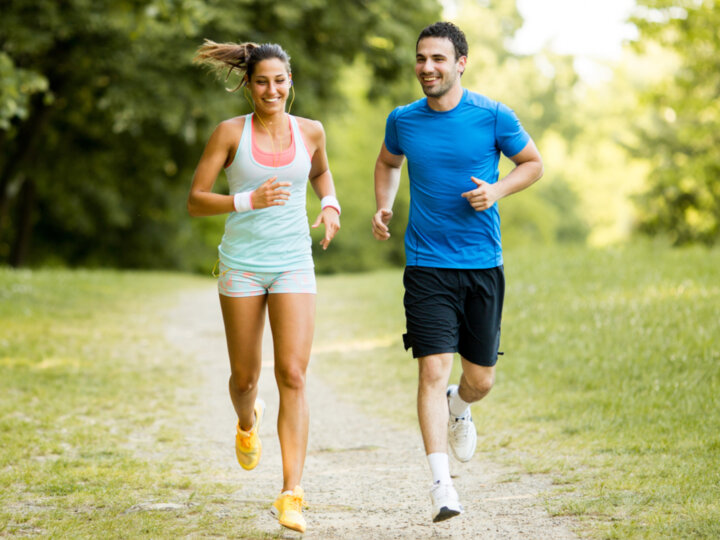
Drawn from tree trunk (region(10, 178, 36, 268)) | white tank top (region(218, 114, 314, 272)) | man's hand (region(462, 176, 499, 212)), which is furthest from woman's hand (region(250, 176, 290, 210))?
tree trunk (region(10, 178, 36, 268))

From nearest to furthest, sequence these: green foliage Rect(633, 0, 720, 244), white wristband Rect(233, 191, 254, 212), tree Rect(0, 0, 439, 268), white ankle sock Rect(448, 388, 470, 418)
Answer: white wristband Rect(233, 191, 254, 212)
white ankle sock Rect(448, 388, 470, 418)
tree Rect(0, 0, 439, 268)
green foliage Rect(633, 0, 720, 244)

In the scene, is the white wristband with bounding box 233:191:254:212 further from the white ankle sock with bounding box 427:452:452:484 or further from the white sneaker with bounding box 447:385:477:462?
the white sneaker with bounding box 447:385:477:462

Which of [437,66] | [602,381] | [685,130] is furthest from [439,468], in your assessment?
[685,130]

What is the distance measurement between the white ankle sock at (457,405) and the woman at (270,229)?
1206mm

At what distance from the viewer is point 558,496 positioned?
5.39 metres

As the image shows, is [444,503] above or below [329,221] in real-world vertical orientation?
below

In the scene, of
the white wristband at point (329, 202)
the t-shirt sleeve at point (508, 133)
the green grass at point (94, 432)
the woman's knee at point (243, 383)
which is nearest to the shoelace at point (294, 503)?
the green grass at point (94, 432)

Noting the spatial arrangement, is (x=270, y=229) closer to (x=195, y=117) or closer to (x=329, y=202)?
(x=329, y=202)

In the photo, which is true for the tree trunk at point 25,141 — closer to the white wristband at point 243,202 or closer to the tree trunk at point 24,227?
the tree trunk at point 24,227

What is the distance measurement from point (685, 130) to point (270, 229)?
76.8 feet

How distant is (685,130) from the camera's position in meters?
26.0

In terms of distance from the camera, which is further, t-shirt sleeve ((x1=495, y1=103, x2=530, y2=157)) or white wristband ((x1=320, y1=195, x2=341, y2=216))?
white wristband ((x1=320, y1=195, x2=341, y2=216))

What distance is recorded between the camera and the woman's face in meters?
4.94

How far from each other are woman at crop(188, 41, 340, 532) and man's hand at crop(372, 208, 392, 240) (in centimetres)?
22
